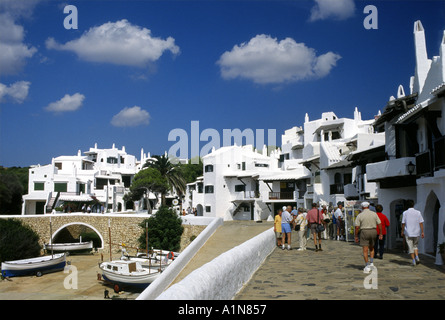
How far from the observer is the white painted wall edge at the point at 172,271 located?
43.5 ft

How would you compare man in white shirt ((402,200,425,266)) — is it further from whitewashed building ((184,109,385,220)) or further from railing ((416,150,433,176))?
whitewashed building ((184,109,385,220))

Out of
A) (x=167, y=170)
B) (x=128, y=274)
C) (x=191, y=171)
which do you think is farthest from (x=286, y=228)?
(x=191, y=171)

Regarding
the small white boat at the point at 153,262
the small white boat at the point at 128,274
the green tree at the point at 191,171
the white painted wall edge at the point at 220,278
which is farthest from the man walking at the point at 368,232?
the green tree at the point at 191,171

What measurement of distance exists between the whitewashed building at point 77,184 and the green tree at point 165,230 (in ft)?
67.2

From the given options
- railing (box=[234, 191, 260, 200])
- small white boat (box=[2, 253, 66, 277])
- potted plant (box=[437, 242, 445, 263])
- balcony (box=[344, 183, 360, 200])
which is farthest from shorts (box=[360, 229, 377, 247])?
railing (box=[234, 191, 260, 200])

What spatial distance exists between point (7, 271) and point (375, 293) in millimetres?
33032

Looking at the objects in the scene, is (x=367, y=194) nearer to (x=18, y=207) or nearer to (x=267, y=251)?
(x=267, y=251)

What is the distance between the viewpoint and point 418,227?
10609 mm

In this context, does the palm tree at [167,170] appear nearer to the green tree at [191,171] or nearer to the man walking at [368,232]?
→ the green tree at [191,171]

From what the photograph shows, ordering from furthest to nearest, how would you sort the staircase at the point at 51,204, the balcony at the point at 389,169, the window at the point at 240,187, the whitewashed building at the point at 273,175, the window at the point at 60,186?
the window at the point at 60,186 → the window at the point at 240,187 → the staircase at the point at 51,204 → the whitewashed building at the point at 273,175 → the balcony at the point at 389,169

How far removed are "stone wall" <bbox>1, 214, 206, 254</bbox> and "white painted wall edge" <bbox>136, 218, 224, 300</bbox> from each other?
14658mm

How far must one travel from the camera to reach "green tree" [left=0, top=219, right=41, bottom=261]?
3612 cm

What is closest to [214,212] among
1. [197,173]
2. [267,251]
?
[197,173]

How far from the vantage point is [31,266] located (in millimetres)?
32625
